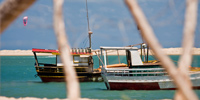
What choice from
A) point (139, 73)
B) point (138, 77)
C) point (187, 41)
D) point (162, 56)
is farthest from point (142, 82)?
point (162, 56)

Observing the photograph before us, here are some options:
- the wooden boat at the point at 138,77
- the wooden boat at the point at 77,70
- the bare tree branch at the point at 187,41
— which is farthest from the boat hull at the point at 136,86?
the bare tree branch at the point at 187,41

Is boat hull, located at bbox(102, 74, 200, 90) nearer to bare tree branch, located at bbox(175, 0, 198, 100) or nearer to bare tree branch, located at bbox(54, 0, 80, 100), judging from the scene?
bare tree branch, located at bbox(175, 0, 198, 100)

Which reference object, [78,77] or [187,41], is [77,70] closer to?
[78,77]

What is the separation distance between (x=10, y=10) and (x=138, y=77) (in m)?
18.1

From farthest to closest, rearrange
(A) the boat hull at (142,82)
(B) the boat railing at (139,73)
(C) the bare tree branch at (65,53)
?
1. (A) the boat hull at (142,82)
2. (B) the boat railing at (139,73)
3. (C) the bare tree branch at (65,53)

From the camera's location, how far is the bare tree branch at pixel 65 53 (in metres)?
2.25

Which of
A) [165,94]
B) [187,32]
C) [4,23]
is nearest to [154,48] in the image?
[187,32]

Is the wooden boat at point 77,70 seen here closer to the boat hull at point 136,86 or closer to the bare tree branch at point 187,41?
the boat hull at point 136,86

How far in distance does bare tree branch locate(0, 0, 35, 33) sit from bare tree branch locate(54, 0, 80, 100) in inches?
18.0

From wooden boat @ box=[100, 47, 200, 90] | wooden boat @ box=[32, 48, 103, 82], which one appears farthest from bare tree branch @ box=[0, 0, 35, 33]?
wooden boat @ box=[32, 48, 103, 82]

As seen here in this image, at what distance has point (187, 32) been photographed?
101 inches

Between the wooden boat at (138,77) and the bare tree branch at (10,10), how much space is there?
17295 mm

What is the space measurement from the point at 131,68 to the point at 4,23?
59.8ft

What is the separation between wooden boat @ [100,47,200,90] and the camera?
20234 mm
